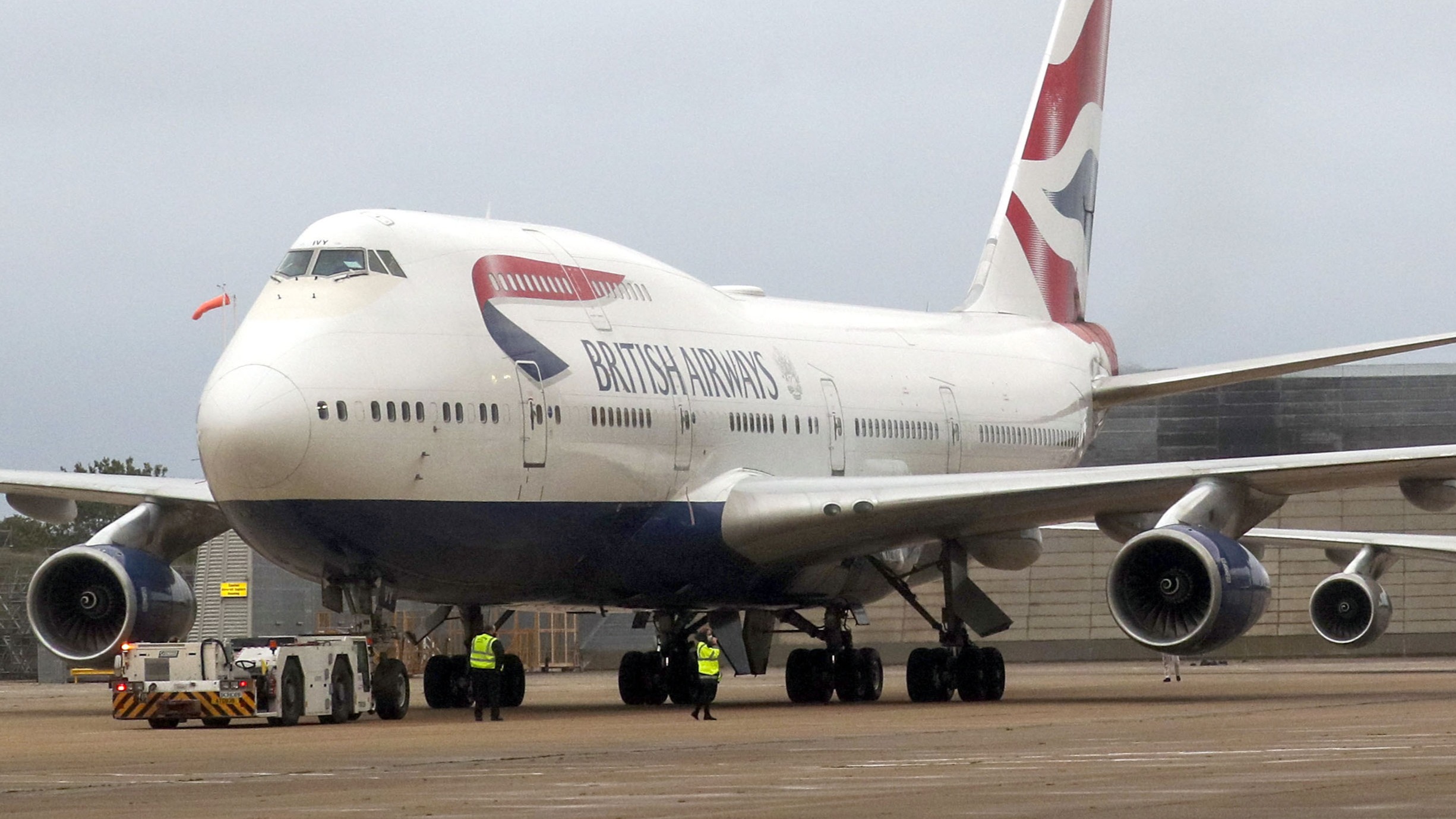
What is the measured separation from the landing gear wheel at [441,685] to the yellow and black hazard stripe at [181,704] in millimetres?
4016

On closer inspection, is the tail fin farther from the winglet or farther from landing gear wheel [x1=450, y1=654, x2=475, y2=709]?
landing gear wheel [x1=450, y1=654, x2=475, y2=709]

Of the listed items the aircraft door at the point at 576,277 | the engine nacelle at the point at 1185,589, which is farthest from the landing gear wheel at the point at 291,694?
the engine nacelle at the point at 1185,589

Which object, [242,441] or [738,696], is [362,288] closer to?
[242,441]

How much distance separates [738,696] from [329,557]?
9078 millimetres

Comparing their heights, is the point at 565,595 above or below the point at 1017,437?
below

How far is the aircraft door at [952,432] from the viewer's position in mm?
27281

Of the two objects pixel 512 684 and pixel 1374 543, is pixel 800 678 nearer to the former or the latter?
pixel 512 684

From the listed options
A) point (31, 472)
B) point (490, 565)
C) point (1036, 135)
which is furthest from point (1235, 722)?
point (1036, 135)

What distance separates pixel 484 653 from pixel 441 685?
2422 mm

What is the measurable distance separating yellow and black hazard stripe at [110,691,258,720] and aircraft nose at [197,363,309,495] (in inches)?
71.2

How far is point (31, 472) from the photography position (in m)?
23.6

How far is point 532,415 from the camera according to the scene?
20234mm

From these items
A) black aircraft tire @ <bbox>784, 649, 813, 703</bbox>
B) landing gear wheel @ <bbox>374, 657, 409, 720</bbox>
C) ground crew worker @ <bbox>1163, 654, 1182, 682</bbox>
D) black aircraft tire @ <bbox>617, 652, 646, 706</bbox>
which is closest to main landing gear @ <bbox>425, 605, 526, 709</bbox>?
black aircraft tire @ <bbox>617, 652, 646, 706</bbox>

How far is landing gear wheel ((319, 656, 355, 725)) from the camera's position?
19375 millimetres
